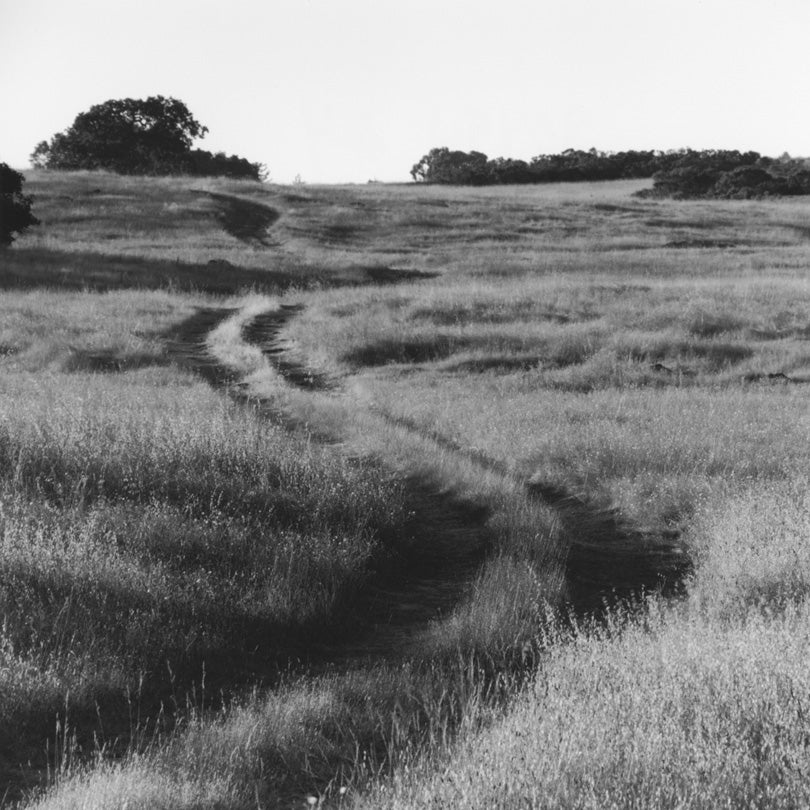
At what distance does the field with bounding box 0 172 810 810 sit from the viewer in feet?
14.6

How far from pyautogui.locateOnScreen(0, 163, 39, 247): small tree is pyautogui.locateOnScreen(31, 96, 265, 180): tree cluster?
34495mm

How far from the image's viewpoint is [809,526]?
746 cm

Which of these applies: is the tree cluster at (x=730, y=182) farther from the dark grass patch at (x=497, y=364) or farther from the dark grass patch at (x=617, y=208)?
the dark grass patch at (x=497, y=364)

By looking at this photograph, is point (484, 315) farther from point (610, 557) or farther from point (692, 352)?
point (610, 557)

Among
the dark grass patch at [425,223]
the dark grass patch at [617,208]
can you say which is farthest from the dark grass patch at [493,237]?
the dark grass patch at [617,208]

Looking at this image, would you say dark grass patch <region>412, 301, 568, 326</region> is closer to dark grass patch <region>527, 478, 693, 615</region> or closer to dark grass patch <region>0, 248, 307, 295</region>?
dark grass patch <region>0, 248, 307, 295</region>

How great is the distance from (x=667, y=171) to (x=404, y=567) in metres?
73.4

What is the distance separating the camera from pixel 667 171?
76562 millimetres

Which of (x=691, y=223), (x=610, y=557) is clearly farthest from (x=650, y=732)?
(x=691, y=223)

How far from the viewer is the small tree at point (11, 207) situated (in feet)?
111

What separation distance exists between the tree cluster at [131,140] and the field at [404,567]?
180 feet

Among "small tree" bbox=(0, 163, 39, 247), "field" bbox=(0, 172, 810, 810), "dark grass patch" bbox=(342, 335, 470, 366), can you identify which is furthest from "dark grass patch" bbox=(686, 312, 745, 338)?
"small tree" bbox=(0, 163, 39, 247)

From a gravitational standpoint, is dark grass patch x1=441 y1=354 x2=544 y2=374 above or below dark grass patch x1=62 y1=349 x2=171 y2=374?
below

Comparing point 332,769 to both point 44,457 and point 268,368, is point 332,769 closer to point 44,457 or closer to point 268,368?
point 44,457
